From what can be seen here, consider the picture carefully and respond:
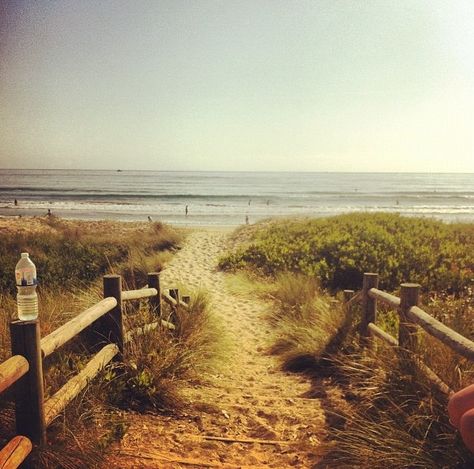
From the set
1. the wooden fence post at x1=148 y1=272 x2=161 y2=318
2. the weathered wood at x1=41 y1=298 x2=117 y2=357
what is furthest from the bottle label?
the wooden fence post at x1=148 y1=272 x2=161 y2=318

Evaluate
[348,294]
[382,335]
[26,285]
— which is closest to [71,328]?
[26,285]

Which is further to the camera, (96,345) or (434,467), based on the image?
(96,345)

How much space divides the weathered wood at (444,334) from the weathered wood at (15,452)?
2961mm

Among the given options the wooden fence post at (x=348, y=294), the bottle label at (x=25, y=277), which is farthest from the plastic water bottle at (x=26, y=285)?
the wooden fence post at (x=348, y=294)

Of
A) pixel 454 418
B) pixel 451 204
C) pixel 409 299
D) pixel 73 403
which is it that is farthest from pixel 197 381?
pixel 451 204

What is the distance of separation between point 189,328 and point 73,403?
306 cm

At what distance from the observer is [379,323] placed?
6.61 meters

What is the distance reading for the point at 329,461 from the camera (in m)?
3.79

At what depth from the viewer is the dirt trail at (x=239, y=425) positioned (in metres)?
3.84

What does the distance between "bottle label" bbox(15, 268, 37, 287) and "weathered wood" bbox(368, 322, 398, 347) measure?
3.63 m

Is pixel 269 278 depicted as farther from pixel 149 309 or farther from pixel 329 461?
pixel 329 461

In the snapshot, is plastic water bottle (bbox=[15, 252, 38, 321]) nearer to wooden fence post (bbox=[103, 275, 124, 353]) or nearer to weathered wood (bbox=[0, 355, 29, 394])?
wooden fence post (bbox=[103, 275, 124, 353])

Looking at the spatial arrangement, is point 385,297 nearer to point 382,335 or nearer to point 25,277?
point 382,335

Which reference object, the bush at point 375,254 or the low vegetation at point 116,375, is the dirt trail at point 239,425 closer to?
the low vegetation at point 116,375
